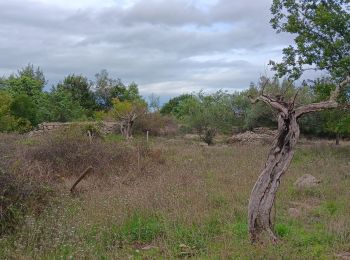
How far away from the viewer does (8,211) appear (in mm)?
7281

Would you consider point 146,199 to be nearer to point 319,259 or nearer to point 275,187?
point 275,187

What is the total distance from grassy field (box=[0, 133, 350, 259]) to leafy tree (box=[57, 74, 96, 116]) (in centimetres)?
3874

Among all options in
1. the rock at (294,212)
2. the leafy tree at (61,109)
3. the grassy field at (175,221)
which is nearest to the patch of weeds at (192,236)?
the grassy field at (175,221)

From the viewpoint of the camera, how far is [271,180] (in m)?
6.41

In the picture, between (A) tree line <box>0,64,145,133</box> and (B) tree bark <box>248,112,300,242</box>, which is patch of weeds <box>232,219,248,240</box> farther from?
(A) tree line <box>0,64,145,133</box>

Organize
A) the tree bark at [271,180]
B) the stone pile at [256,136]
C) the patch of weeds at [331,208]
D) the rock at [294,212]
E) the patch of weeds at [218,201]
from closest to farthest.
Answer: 1. the tree bark at [271,180]
2. the rock at [294,212]
3. the patch of weeds at [331,208]
4. the patch of weeds at [218,201]
5. the stone pile at [256,136]

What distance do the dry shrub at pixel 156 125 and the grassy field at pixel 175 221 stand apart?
70.3 feet

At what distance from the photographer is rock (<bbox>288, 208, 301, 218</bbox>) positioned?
8.28 m

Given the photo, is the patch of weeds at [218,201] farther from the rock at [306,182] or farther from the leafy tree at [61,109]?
the leafy tree at [61,109]

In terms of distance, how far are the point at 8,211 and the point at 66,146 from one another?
6.93 meters

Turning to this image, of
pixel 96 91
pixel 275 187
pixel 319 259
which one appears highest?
pixel 96 91

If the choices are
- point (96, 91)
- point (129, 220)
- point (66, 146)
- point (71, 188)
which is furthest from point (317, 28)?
point (96, 91)

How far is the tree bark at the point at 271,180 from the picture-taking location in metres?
6.35

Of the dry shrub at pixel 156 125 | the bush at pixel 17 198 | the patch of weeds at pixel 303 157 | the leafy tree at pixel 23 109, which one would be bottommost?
the patch of weeds at pixel 303 157
